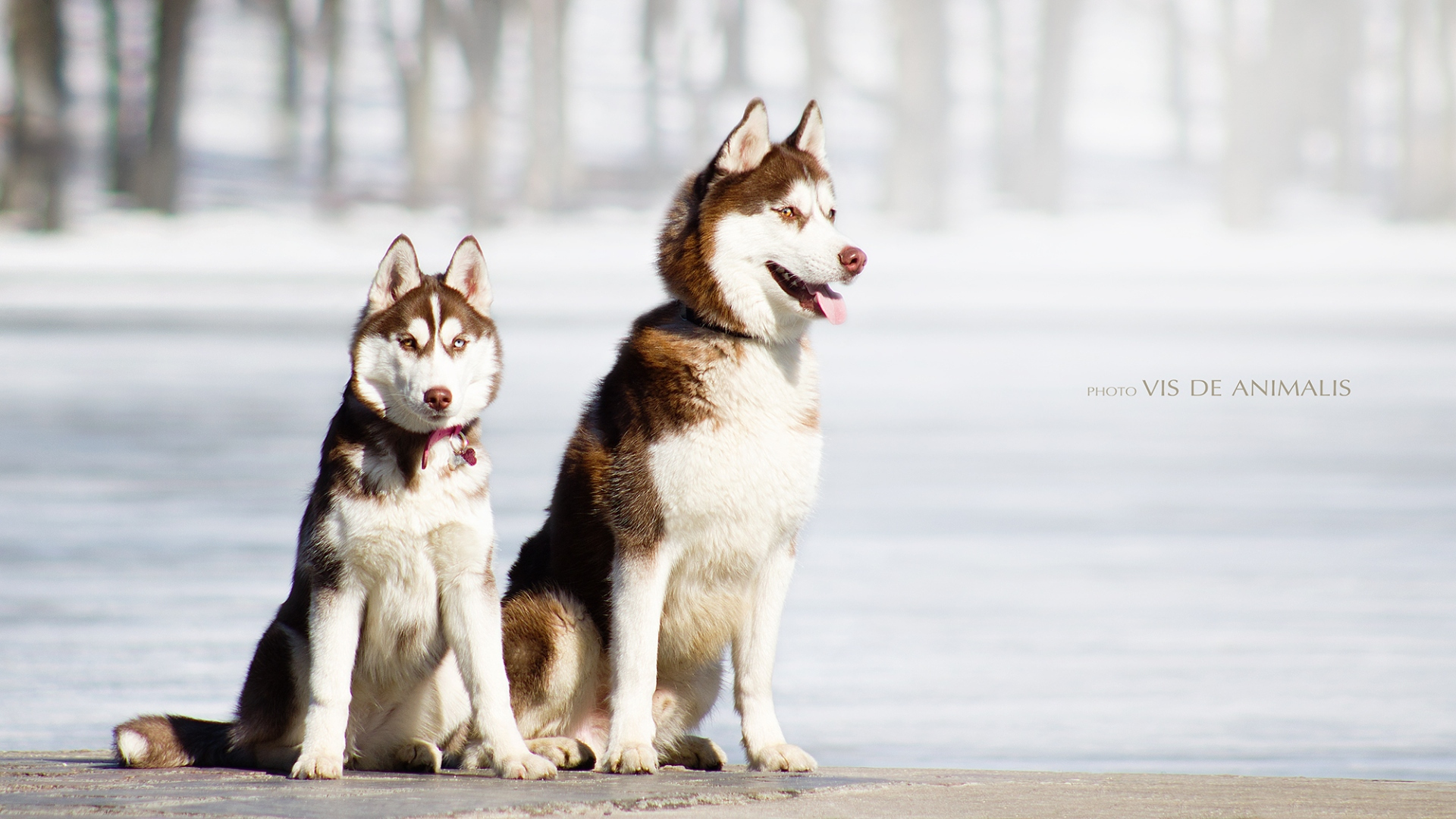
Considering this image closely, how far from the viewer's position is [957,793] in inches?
121

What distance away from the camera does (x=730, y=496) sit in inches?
130

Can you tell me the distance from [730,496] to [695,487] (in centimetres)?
7

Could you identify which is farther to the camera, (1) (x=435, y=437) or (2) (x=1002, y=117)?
(2) (x=1002, y=117)

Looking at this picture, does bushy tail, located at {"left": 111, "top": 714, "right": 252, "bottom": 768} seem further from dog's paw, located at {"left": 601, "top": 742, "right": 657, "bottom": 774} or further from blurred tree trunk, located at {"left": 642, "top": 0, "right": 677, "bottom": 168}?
blurred tree trunk, located at {"left": 642, "top": 0, "right": 677, "bottom": 168}

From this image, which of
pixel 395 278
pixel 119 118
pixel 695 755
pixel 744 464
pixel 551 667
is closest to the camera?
pixel 395 278

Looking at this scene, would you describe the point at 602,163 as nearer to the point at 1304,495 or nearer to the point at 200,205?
the point at 200,205

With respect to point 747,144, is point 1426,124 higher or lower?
higher

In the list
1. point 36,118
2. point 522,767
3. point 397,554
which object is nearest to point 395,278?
point 397,554

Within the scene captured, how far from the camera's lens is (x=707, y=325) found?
343 centimetres

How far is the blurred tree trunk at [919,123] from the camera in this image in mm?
19781

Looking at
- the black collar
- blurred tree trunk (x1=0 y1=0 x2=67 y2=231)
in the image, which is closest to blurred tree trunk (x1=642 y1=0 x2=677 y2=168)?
blurred tree trunk (x1=0 y1=0 x2=67 y2=231)

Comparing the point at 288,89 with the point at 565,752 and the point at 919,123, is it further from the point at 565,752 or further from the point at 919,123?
the point at 565,752

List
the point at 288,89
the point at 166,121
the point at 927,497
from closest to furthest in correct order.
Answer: the point at 927,497
the point at 166,121
the point at 288,89

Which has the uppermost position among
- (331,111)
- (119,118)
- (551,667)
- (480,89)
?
(480,89)
